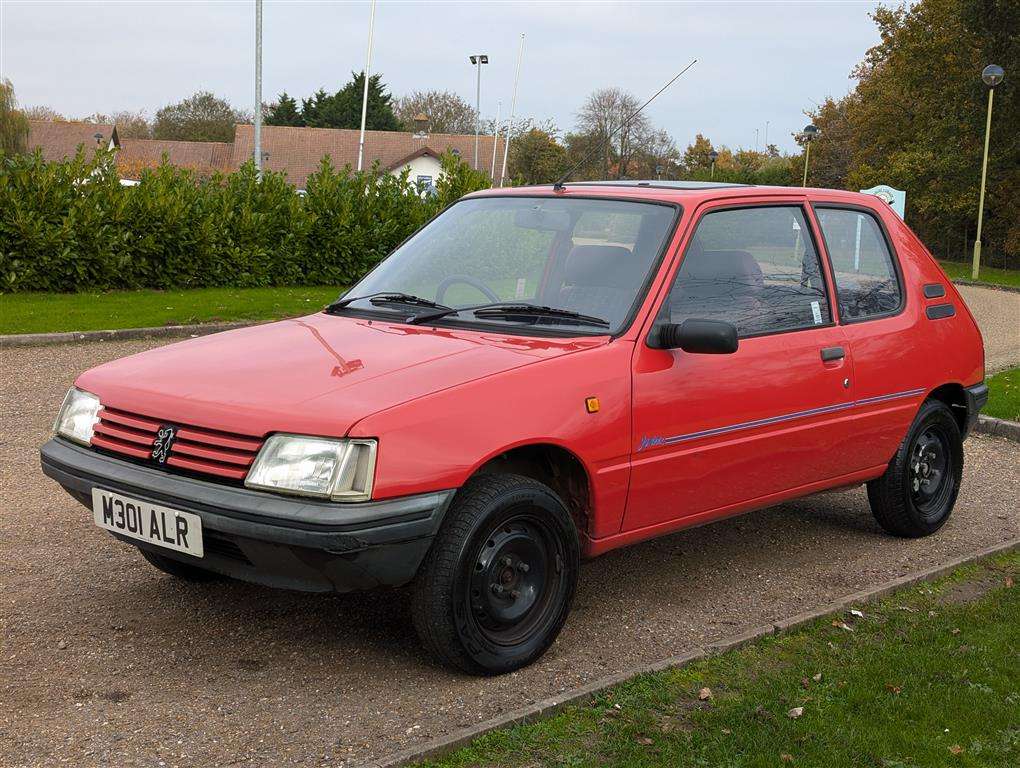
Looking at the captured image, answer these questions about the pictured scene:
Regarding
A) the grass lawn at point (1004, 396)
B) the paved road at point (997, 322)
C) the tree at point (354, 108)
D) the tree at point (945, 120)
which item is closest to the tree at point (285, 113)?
the tree at point (354, 108)

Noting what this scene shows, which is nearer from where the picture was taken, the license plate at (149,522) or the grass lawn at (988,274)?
the license plate at (149,522)

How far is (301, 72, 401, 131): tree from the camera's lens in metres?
90.8

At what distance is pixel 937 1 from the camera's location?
141 feet

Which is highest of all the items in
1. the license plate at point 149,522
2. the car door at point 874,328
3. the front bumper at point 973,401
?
the car door at point 874,328

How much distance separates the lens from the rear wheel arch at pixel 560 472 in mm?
4492

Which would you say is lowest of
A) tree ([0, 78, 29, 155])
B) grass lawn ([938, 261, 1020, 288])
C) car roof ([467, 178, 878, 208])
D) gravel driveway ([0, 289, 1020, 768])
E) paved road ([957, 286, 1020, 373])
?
gravel driveway ([0, 289, 1020, 768])

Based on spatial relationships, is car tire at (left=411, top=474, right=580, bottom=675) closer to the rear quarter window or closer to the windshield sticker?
the windshield sticker

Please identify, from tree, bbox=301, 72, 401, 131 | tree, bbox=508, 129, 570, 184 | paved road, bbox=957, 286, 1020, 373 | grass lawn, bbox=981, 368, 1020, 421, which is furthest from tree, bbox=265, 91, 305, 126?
grass lawn, bbox=981, 368, 1020, 421

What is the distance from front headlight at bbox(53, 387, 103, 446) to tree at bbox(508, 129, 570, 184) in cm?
6818

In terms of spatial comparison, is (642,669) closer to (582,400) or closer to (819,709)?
(819,709)

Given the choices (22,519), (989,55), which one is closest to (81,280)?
(22,519)

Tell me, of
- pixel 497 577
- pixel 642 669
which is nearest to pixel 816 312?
pixel 642 669

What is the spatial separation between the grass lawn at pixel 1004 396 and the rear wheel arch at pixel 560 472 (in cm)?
672

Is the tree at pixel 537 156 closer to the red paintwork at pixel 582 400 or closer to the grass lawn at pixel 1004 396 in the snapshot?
the grass lawn at pixel 1004 396
